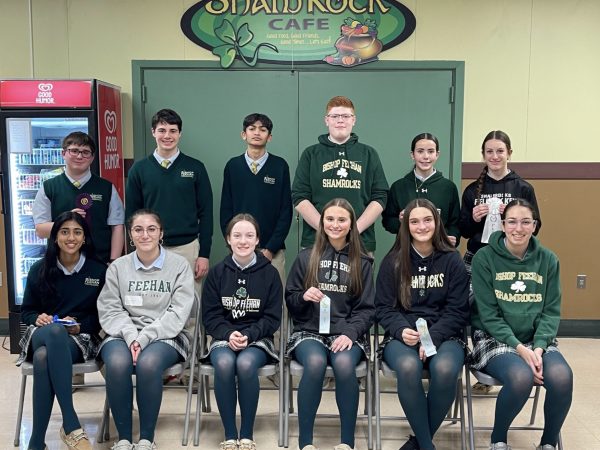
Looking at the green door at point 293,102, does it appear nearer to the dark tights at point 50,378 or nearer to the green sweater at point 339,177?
the green sweater at point 339,177

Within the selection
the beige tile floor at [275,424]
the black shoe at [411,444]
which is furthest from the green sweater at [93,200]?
the black shoe at [411,444]

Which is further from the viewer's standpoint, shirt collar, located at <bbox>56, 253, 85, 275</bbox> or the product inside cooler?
the product inside cooler

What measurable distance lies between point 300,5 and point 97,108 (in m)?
1.76

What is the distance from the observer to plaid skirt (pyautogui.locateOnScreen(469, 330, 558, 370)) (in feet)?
10.0

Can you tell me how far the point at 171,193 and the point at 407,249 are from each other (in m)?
1.51

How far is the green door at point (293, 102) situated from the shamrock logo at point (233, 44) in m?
0.09

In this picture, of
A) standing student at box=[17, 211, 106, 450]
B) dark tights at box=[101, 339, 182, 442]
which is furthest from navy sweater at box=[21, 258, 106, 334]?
dark tights at box=[101, 339, 182, 442]

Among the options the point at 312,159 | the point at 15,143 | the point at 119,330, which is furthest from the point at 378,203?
the point at 15,143

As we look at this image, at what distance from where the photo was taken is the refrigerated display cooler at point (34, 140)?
4.45 meters

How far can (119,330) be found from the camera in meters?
3.15

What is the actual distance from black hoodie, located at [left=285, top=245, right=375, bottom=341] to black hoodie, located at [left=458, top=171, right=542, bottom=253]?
83cm

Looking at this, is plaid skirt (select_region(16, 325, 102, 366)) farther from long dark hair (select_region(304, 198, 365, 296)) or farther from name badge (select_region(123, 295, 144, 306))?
long dark hair (select_region(304, 198, 365, 296))

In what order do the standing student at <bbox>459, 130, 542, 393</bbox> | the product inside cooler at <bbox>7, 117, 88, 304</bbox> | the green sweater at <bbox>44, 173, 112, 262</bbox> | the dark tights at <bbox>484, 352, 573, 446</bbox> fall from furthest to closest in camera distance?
the product inside cooler at <bbox>7, 117, 88, 304</bbox>
the green sweater at <bbox>44, 173, 112, 262</bbox>
the standing student at <bbox>459, 130, 542, 393</bbox>
the dark tights at <bbox>484, 352, 573, 446</bbox>

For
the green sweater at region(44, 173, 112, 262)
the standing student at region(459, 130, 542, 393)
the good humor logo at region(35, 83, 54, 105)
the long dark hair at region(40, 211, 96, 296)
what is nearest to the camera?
the long dark hair at region(40, 211, 96, 296)
